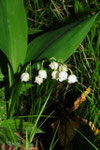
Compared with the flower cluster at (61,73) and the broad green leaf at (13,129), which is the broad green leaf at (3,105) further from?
the flower cluster at (61,73)

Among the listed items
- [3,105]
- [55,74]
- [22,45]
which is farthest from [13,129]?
[22,45]

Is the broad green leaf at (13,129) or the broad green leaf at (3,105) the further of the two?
the broad green leaf at (3,105)

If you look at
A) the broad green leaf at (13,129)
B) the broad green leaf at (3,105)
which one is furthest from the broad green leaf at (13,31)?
the broad green leaf at (13,129)

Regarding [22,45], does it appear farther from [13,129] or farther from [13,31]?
[13,129]

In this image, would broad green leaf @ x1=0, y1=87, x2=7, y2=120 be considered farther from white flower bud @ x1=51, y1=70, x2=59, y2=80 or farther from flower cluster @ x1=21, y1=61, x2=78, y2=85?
white flower bud @ x1=51, y1=70, x2=59, y2=80

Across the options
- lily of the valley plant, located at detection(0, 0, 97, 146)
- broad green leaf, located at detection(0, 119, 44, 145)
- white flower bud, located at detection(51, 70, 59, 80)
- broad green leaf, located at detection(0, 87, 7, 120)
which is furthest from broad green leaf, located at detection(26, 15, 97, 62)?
broad green leaf, located at detection(0, 119, 44, 145)

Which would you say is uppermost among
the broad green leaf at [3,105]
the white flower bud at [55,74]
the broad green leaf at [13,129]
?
the white flower bud at [55,74]
